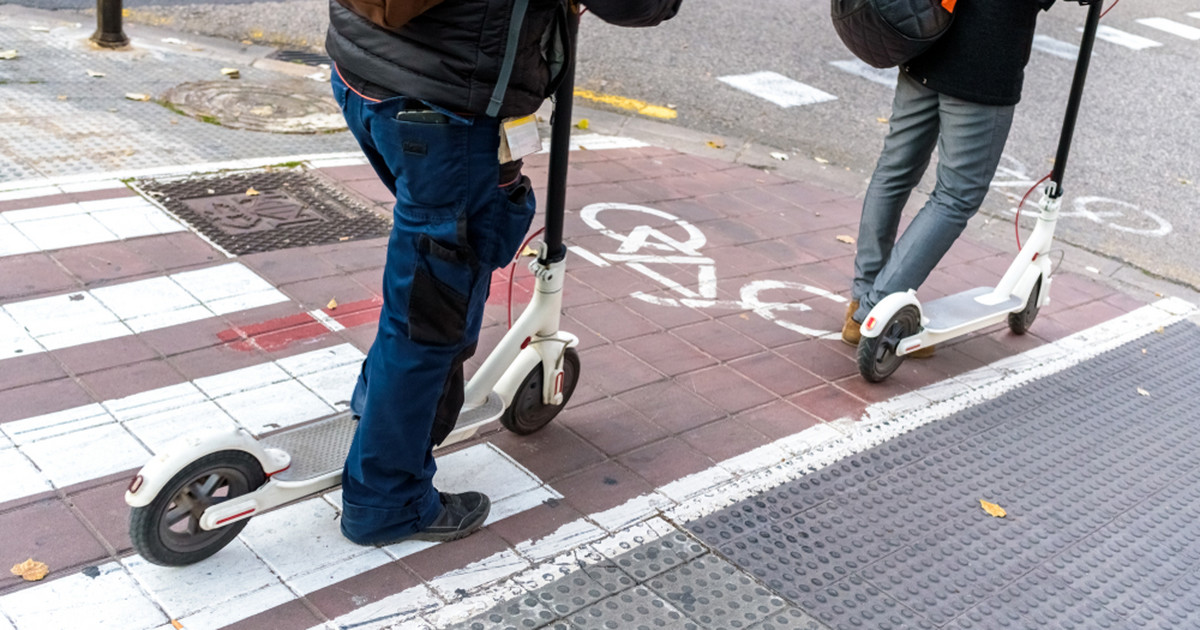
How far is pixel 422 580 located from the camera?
9.71 ft

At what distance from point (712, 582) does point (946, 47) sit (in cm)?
219

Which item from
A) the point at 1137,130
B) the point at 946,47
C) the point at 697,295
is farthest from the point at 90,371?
the point at 1137,130

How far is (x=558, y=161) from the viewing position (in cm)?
329

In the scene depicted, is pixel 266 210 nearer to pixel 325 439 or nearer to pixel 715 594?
pixel 325 439

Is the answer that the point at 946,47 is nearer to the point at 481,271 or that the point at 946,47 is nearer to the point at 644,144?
the point at 481,271

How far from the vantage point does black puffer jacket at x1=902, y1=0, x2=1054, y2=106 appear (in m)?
4.03

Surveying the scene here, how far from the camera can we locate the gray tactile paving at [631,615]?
2.89 metres

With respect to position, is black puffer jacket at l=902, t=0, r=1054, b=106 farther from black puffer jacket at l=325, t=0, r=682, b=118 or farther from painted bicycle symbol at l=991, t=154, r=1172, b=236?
painted bicycle symbol at l=991, t=154, r=1172, b=236

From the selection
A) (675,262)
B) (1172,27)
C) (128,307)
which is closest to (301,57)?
(675,262)

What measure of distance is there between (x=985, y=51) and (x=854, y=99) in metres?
5.12

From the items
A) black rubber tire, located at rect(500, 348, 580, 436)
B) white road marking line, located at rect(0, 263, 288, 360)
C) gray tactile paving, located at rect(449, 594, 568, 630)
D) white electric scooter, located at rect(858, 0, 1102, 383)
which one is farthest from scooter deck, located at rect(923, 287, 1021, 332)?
white road marking line, located at rect(0, 263, 288, 360)

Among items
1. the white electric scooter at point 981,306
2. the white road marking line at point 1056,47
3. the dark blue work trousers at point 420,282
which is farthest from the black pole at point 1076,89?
the white road marking line at point 1056,47

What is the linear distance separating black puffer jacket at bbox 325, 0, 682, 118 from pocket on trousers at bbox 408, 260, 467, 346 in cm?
41

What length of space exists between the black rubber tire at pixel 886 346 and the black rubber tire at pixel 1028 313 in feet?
2.70
